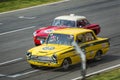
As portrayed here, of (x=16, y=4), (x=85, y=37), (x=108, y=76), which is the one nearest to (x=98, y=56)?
(x=85, y=37)

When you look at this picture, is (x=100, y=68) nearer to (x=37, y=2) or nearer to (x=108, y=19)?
(x=108, y=19)

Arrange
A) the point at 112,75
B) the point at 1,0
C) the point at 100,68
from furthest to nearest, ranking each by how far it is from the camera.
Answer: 1. the point at 1,0
2. the point at 100,68
3. the point at 112,75

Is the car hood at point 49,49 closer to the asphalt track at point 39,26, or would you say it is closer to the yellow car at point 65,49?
the yellow car at point 65,49

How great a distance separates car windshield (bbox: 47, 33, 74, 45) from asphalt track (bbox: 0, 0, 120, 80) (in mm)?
1092

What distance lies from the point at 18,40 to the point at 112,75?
8766 mm

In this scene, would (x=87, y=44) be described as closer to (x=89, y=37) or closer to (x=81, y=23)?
(x=89, y=37)

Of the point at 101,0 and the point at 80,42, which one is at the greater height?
the point at 80,42

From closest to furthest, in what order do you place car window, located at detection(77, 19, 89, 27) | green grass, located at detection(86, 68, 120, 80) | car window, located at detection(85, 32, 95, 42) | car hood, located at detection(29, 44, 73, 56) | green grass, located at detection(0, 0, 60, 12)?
green grass, located at detection(86, 68, 120, 80) → car hood, located at detection(29, 44, 73, 56) → car window, located at detection(85, 32, 95, 42) → car window, located at detection(77, 19, 89, 27) → green grass, located at detection(0, 0, 60, 12)

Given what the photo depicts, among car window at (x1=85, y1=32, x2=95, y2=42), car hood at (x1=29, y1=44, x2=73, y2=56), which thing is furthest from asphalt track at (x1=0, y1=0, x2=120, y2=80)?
car window at (x1=85, y1=32, x2=95, y2=42)

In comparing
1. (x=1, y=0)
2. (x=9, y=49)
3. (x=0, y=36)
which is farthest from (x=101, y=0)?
(x=9, y=49)

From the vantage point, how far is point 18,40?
85.8 feet

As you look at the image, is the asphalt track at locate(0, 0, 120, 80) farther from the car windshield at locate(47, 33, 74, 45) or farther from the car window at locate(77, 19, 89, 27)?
the car window at locate(77, 19, 89, 27)

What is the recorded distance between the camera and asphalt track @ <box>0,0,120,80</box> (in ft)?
63.8

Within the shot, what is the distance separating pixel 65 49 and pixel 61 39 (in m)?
0.99
